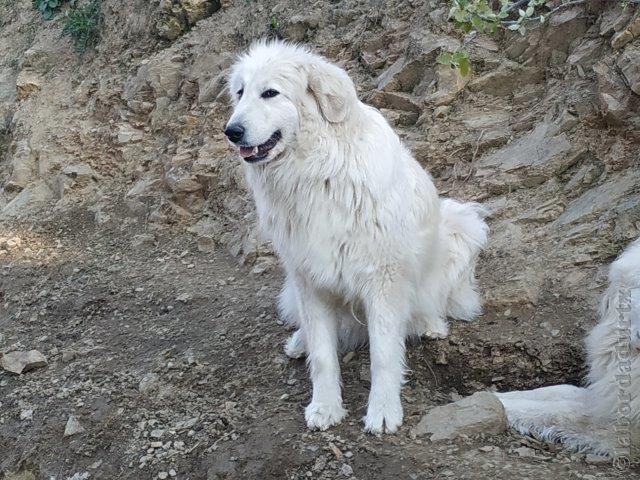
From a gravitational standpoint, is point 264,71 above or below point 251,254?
above

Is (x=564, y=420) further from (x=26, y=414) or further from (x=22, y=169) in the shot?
(x=22, y=169)

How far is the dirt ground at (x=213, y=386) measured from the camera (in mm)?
3152

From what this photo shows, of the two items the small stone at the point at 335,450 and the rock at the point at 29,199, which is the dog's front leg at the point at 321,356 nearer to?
the small stone at the point at 335,450

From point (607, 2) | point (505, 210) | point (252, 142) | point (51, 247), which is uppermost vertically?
point (607, 2)

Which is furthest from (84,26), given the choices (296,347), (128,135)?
A: (296,347)

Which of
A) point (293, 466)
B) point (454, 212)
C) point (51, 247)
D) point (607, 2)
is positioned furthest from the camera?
point (51, 247)

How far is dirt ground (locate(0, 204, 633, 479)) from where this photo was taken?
315 centimetres

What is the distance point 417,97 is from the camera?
6.11 meters

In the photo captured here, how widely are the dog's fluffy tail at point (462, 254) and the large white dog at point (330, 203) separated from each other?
628mm

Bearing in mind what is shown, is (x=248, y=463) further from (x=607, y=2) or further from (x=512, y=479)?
(x=607, y=2)

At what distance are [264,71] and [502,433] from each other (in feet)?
7.29

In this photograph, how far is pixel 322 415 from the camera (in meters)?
3.40

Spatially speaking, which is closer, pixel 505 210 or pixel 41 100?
pixel 505 210

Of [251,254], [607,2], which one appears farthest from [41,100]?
[607,2]
